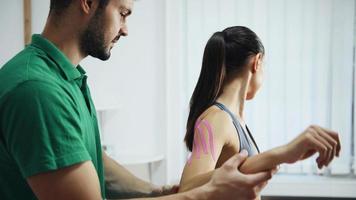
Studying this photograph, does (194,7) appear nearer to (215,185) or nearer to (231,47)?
(231,47)

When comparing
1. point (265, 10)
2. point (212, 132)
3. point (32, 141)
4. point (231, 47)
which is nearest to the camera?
point (32, 141)

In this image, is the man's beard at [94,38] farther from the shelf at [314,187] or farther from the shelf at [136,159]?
the shelf at [314,187]

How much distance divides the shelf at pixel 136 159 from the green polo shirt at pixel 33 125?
1629 millimetres

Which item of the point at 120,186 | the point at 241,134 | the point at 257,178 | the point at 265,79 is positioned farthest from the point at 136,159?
the point at 257,178

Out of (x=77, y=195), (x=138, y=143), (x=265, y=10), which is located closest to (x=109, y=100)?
(x=138, y=143)

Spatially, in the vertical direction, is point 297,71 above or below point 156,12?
below

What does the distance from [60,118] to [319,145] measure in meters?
0.62

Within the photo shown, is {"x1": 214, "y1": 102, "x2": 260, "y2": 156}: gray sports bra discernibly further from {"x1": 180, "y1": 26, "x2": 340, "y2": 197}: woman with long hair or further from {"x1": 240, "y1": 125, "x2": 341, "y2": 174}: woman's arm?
{"x1": 240, "y1": 125, "x2": 341, "y2": 174}: woman's arm

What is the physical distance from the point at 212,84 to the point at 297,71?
1.49 metres

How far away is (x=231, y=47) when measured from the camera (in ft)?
4.73

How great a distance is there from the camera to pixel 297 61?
2744 millimetres

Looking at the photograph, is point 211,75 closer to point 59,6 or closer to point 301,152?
point 301,152

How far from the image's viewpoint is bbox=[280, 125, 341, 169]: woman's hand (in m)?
0.99

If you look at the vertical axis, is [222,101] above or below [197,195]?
above
